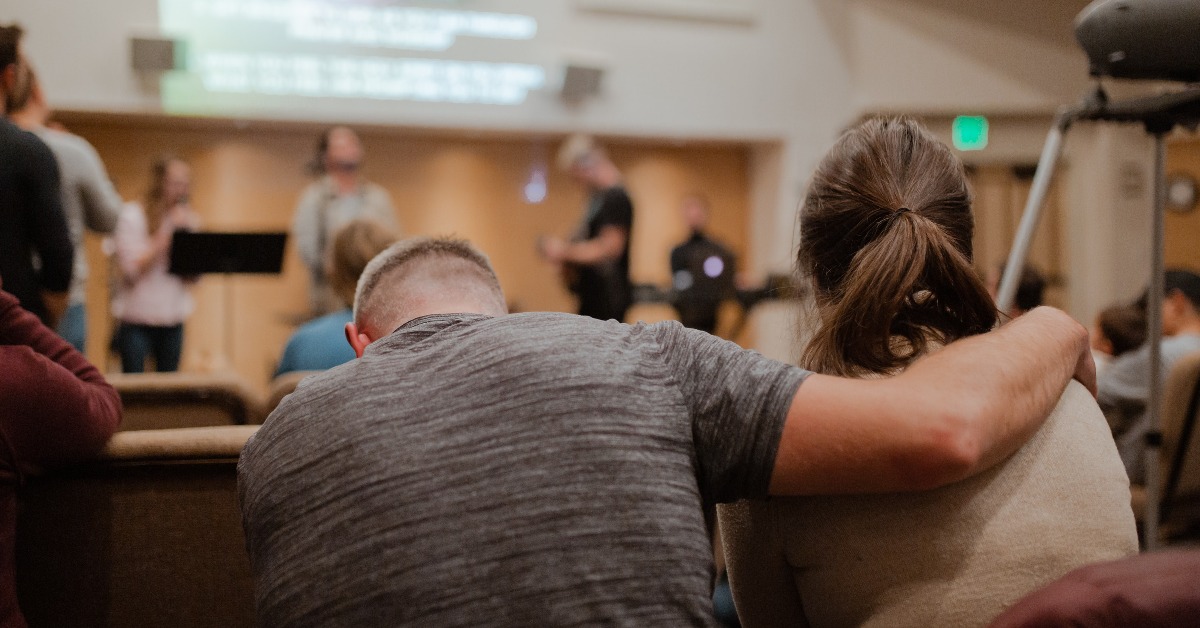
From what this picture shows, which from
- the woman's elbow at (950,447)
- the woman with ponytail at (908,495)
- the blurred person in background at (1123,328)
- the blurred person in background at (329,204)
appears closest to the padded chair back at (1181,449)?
the blurred person in background at (1123,328)

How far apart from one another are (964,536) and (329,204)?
4.32m

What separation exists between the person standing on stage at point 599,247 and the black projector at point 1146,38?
3.12 meters

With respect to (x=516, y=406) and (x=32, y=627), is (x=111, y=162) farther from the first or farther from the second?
(x=516, y=406)

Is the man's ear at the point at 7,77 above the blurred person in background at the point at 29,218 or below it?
above

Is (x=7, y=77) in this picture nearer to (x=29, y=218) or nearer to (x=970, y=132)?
(x=29, y=218)

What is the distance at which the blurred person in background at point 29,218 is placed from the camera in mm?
2086

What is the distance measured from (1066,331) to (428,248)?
765 millimetres

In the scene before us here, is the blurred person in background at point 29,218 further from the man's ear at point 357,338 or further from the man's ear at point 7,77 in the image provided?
the man's ear at point 357,338

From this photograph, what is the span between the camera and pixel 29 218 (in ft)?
7.07

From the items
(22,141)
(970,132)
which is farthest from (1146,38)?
(970,132)

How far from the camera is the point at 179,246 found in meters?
3.91

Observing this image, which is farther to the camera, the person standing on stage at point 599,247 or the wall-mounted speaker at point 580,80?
the wall-mounted speaker at point 580,80

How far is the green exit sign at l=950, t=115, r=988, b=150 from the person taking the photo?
7355mm

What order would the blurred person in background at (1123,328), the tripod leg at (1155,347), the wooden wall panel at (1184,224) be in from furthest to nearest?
the wooden wall panel at (1184,224) → the blurred person in background at (1123,328) → the tripod leg at (1155,347)
